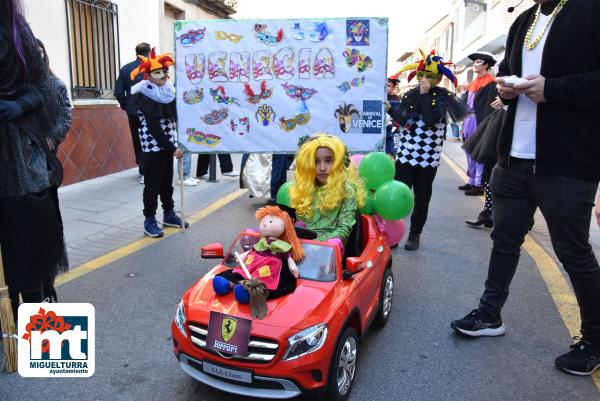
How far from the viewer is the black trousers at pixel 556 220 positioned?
2.79 m

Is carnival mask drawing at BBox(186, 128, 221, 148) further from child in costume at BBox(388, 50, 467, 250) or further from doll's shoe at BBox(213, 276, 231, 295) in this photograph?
doll's shoe at BBox(213, 276, 231, 295)

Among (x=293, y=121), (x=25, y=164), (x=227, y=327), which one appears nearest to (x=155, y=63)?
(x=293, y=121)

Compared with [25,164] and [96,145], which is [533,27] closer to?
[25,164]

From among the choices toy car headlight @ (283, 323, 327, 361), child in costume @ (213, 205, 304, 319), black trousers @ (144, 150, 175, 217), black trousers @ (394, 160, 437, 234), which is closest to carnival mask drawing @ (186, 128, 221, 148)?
black trousers @ (144, 150, 175, 217)

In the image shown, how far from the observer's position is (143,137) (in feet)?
17.5

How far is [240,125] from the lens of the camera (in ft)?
17.0

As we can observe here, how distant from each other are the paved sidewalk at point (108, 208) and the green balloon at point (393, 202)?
9.45ft

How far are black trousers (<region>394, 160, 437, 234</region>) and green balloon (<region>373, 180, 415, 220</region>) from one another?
4.74ft

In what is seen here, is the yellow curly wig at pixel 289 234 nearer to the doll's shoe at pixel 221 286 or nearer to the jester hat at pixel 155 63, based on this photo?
the doll's shoe at pixel 221 286

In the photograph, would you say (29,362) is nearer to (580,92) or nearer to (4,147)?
(4,147)

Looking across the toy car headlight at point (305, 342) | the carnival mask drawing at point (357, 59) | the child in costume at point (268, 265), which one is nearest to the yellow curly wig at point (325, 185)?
the child in costume at point (268, 265)

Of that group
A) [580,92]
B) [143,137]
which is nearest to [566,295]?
[580,92]

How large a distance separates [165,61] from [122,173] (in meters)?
4.74

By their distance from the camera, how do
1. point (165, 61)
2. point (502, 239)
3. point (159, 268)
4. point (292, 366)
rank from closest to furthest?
1. point (292, 366)
2. point (502, 239)
3. point (159, 268)
4. point (165, 61)
